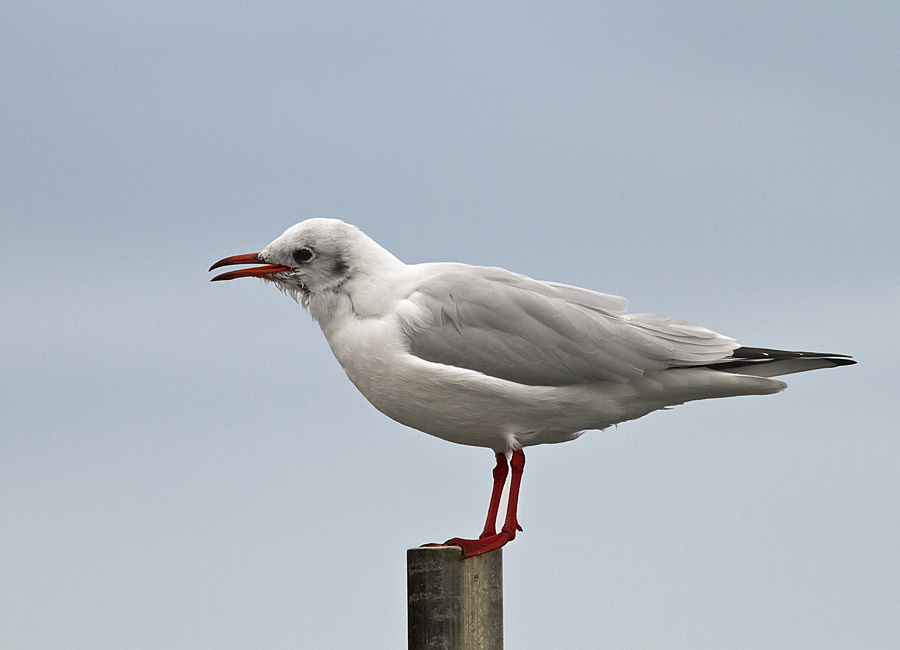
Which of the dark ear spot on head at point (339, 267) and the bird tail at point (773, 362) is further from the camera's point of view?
the dark ear spot on head at point (339, 267)

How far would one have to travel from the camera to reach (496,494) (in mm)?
6324

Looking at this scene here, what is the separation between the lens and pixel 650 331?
6.18m

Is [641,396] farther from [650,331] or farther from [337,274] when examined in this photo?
[337,274]

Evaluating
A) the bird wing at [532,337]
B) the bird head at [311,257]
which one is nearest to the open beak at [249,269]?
the bird head at [311,257]

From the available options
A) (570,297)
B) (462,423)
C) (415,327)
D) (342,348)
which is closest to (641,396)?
(570,297)

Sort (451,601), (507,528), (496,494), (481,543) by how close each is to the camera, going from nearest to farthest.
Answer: (451,601), (481,543), (507,528), (496,494)

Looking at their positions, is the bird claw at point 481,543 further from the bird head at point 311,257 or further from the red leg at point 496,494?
the bird head at point 311,257

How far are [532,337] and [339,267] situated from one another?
143 cm

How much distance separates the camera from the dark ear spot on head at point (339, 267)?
20.2 ft

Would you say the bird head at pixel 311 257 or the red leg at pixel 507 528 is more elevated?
the bird head at pixel 311 257

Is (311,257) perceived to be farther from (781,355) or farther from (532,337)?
(781,355)

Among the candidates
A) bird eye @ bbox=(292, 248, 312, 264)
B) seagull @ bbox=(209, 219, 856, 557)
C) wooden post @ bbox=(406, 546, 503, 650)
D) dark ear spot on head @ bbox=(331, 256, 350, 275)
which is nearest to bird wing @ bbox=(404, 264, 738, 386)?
seagull @ bbox=(209, 219, 856, 557)

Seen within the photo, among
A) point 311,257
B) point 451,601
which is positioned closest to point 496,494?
point 451,601

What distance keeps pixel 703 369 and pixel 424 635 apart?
261cm
